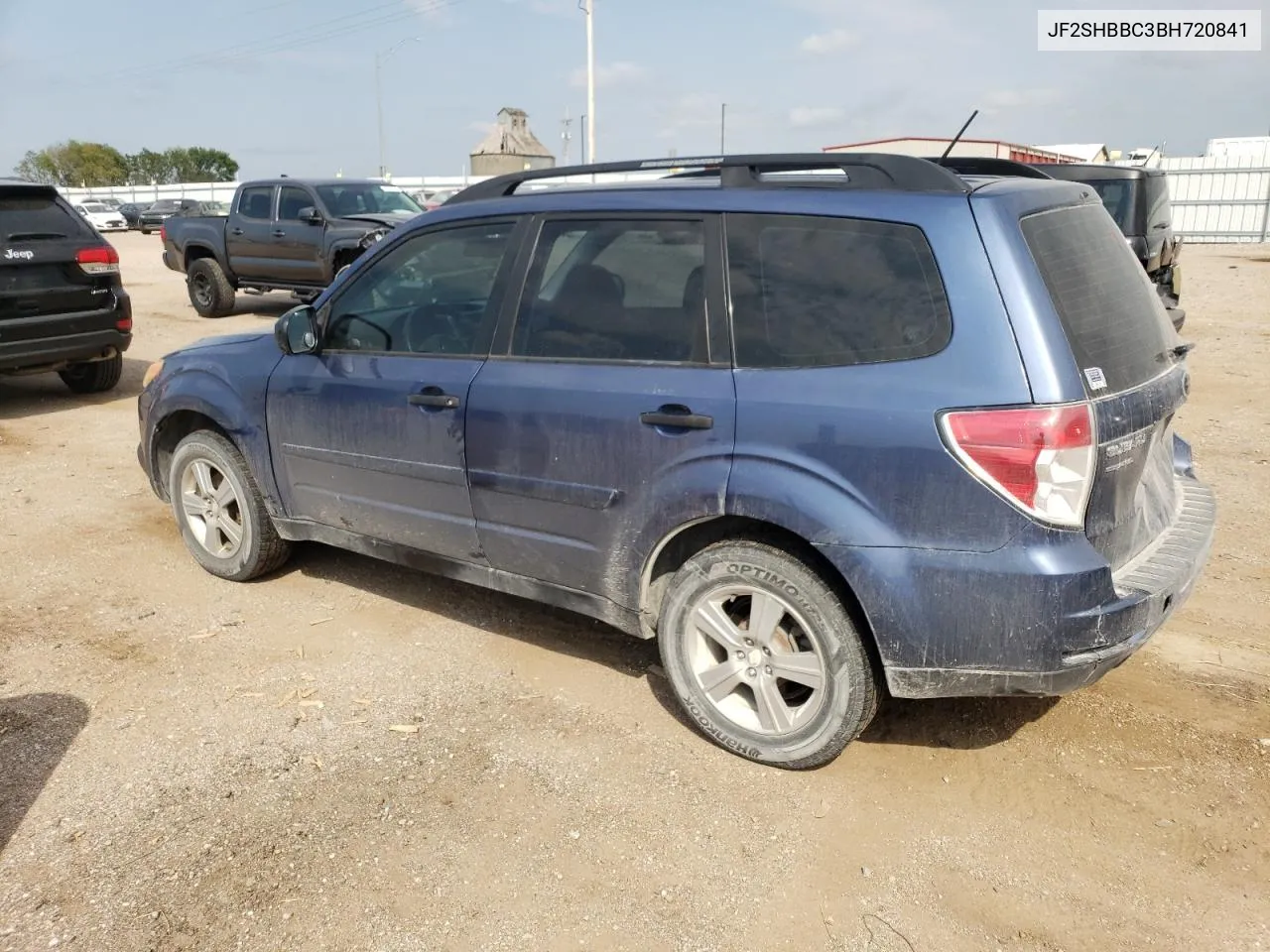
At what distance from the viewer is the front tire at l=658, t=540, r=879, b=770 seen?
10.1 feet

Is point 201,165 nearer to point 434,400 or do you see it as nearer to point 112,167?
point 112,167

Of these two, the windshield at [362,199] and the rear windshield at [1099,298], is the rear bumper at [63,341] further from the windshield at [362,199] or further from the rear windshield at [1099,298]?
the rear windshield at [1099,298]

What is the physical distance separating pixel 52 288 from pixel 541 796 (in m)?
7.10

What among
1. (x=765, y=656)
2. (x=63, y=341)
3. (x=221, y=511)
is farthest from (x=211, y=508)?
(x=63, y=341)

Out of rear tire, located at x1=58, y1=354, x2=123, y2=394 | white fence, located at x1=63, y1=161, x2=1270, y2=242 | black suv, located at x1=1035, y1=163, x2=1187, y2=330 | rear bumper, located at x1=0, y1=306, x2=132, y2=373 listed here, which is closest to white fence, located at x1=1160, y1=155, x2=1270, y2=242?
white fence, located at x1=63, y1=161, x2=1270, y2=242

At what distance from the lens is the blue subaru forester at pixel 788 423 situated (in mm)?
2789

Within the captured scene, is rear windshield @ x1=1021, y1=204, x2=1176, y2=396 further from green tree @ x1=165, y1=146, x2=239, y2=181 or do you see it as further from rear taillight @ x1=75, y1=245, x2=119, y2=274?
green tree @ x1=165, y1=146, x2=239, y2=181

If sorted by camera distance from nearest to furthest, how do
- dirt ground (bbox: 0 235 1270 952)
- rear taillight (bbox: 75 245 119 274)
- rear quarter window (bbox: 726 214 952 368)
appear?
dirt ground (bbox: 0 235 1270 952) → rear quarter window (bbox: 726 214 952 368) → rear taillight (bbox: 75 245 119 274)

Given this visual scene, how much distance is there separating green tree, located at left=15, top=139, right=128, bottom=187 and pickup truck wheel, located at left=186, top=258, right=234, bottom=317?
8899cm

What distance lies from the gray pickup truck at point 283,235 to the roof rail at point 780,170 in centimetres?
949

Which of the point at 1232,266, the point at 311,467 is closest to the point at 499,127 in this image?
the point at 1232,266

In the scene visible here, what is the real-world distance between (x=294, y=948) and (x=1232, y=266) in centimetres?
2218

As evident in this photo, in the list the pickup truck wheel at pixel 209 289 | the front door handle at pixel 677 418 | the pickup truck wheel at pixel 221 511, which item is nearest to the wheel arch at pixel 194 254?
the pickup truck wheel at pixel 209 289

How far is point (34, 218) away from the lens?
8.20 meters
